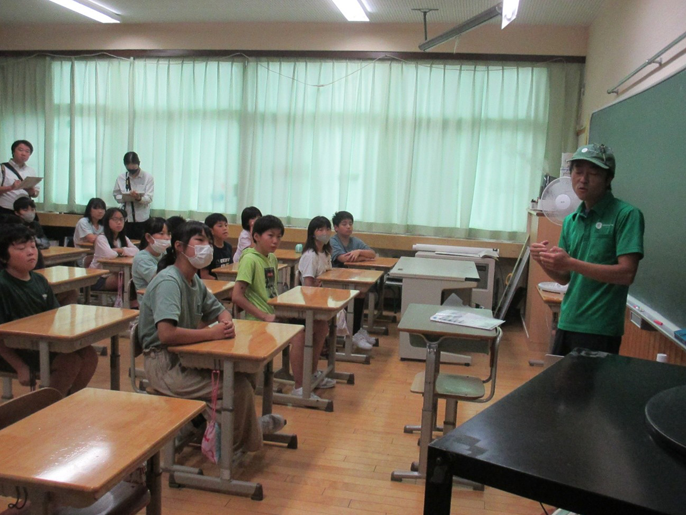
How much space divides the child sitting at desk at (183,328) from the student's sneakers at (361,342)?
2248 millimetres

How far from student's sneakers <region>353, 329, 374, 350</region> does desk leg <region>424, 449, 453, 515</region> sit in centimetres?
400

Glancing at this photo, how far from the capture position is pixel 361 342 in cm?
488

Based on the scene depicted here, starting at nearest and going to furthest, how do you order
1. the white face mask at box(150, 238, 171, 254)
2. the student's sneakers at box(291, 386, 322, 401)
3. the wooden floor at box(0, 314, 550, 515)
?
the wooden floor at box(0, 314, 550, 515) → the student's sneakers at box(291, 386, 322, 401) → the white face mask at box(150, 238, 171, 254)

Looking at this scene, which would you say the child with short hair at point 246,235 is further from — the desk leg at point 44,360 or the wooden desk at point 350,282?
the desk leg at point 44,360

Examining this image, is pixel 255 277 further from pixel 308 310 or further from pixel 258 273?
pixel 308 310

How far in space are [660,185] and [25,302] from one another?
10.6ft

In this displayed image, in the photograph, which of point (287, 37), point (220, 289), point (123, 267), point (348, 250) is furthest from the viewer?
point (287, 37)

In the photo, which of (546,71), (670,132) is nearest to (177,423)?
(670,132)

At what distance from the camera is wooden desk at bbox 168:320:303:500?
2.27 meters

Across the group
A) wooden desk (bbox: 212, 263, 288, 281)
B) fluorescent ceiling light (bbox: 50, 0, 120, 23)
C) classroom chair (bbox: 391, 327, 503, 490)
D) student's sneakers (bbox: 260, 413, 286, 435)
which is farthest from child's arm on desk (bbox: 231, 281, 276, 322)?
fluorescent ceiling light (bbox: 50, 0, 120, 23)

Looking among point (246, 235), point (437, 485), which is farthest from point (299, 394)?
point (437, 485)

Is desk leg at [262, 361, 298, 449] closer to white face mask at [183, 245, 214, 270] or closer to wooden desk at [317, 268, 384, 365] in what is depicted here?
white face mask at [183, 245, 214, 270]

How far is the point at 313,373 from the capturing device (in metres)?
3.74

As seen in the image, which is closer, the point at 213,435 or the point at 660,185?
the point at 213,435
